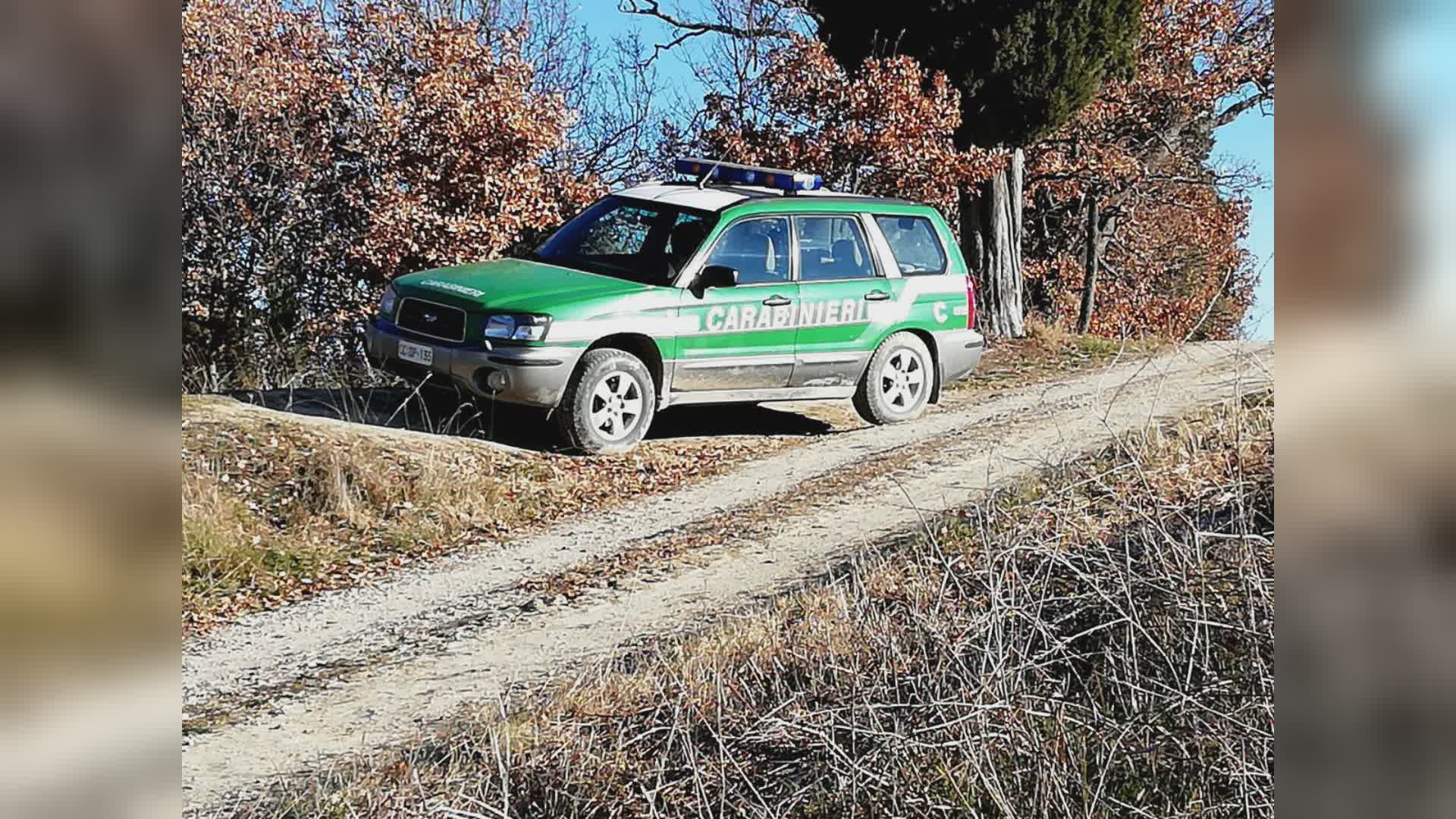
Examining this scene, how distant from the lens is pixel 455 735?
4.36 meters

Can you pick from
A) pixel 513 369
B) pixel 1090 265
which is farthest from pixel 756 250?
pixel 1090 265

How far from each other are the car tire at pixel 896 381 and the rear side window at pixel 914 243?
53 cm

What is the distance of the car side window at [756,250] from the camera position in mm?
8859

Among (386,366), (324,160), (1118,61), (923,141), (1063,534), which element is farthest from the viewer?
(1118,61)

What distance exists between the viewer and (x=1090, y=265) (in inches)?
838

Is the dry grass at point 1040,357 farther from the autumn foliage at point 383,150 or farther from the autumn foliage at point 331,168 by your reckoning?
the autumn foliage at point 331,168

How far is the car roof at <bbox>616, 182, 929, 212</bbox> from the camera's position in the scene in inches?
356

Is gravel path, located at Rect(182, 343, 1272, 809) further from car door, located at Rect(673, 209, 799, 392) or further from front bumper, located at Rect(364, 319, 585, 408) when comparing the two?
front bumper, located at Rect(364, 319, 585, 408)

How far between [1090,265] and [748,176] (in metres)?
12.9

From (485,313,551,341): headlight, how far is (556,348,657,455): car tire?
0.39 m
